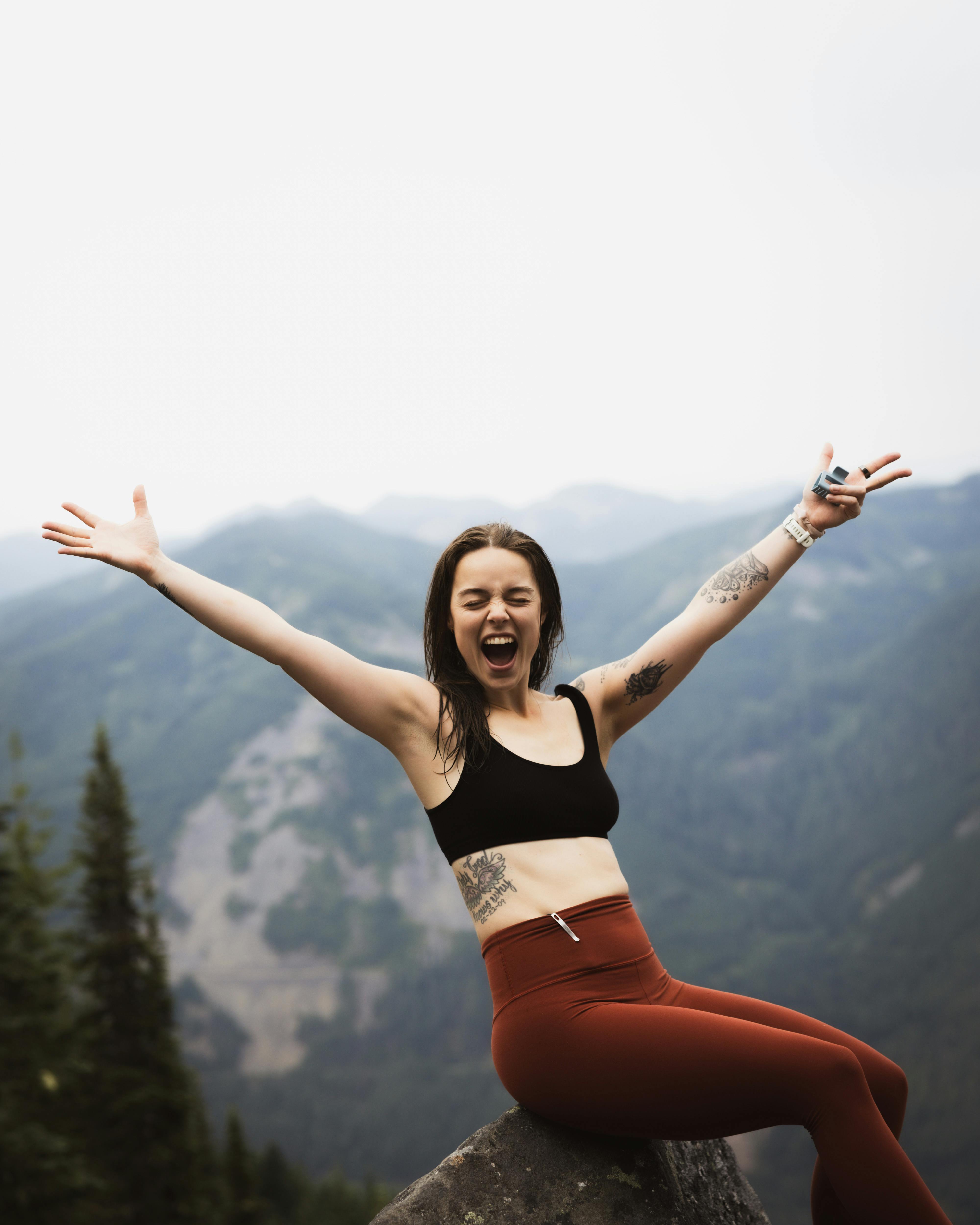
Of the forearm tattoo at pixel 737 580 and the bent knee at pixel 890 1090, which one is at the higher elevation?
the forearm tattoo at pixel 737 580

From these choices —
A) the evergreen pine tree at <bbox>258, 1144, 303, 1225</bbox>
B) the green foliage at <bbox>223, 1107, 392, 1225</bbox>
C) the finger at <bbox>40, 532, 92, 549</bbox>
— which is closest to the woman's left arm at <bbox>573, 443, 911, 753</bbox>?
the finger at <bbox>40, 532, 92, 549</bbox>

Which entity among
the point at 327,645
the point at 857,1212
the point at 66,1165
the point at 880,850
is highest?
the point at 327,645

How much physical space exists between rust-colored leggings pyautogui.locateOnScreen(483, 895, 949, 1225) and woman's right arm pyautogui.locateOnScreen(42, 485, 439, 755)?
2.89ft

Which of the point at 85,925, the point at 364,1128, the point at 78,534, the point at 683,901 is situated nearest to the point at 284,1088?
the point at 364,1128

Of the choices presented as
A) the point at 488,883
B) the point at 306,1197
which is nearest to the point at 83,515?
the point at 488,883

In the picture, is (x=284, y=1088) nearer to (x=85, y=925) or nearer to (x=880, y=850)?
(x=880, y=850)

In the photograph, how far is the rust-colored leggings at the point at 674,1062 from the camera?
3053mm

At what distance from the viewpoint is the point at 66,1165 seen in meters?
20.9

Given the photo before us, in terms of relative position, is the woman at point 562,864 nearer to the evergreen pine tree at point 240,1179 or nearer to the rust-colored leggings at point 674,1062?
the rust-colored leggings at point 674,1062

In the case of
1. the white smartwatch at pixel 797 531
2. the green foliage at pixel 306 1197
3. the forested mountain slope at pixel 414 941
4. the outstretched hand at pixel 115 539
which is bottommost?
the forested mountain slope at pixel 414 941

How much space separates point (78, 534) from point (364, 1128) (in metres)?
162

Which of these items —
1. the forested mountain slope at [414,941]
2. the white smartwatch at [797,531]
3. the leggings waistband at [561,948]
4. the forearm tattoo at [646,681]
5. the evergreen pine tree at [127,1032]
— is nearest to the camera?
the leggings waistband at [561,948]

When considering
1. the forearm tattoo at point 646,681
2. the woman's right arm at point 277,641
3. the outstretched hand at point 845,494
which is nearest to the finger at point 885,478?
the outstretched hand at point 845,494

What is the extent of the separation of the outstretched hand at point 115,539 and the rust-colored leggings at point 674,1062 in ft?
6.52
